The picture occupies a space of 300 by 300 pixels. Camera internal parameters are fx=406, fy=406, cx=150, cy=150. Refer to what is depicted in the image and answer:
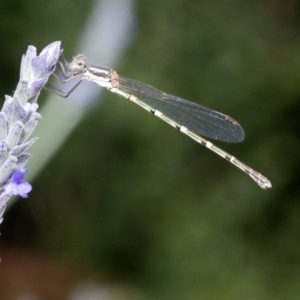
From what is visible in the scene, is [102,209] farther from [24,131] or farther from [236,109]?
[24,131]

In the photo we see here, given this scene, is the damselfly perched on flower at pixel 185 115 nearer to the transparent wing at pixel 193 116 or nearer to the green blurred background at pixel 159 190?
the transparent wing at pixel 193 116

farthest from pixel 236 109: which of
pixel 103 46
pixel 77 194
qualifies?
pixel 77 194

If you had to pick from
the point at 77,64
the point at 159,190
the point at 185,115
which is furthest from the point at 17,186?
the point at 159,190

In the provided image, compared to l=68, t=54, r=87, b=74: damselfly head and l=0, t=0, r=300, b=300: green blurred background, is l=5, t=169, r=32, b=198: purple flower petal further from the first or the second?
l=0, t=0, r=300, b=300: green blurred background

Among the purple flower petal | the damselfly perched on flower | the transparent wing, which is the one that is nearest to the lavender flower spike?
the purple flower petal

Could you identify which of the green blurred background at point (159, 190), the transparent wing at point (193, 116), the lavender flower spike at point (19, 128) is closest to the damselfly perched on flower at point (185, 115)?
the transparent wing at point (193, 116)

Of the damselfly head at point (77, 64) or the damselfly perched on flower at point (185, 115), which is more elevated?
the damselfly perched on flower at point (185, 115)
